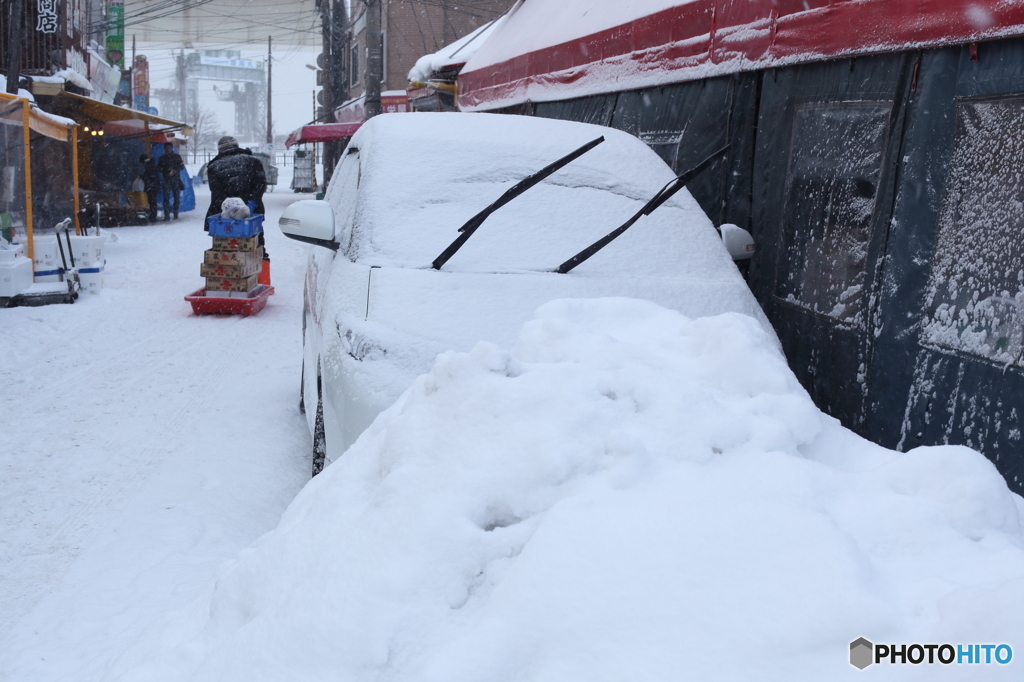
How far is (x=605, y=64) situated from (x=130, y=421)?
4942 mm

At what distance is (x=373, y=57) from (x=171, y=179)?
387 inches

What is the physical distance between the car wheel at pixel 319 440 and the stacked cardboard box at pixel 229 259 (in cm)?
532

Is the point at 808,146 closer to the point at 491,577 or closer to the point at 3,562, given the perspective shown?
the point at 491,577

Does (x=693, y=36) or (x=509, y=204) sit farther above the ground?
(x=693, y=36)

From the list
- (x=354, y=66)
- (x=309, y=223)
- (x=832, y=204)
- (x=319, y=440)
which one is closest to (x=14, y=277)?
(x=309, y=223)

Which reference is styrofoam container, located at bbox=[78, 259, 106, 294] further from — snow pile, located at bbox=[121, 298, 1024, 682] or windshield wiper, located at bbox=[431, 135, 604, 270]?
snow pile, located at bbox=[121, 298, 1024, 682]

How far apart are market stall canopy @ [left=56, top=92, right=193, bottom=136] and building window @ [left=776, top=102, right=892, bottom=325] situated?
18311mm

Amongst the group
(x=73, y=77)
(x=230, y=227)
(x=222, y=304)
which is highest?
(x=73, y=77)

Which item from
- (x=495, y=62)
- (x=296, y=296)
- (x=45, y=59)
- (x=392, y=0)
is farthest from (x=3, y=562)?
(x=392, y=0)

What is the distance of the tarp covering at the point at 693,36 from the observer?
12.3 ft

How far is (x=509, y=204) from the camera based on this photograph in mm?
3719

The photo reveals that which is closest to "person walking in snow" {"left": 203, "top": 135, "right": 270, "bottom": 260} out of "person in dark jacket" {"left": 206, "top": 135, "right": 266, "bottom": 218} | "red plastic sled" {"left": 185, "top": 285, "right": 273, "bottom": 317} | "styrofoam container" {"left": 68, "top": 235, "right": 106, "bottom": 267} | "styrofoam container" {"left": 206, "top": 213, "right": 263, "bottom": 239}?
"person in dark jacket" {"left": 206, "top": 135, "right": 266, "bottom": 218}

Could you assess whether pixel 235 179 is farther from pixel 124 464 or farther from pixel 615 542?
pixel 615 542

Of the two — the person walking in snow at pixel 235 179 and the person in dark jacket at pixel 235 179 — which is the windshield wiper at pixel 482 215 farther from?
the person in dark jacket at pixel 235 179
